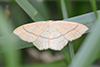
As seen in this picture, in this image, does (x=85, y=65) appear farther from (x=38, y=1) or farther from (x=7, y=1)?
(x=7, y=1)

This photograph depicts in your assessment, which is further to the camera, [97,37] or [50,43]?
[50,43]

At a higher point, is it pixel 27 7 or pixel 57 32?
pixel 27 7

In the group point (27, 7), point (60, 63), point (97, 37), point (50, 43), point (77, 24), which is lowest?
point (60, 63)

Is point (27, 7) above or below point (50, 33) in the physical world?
above

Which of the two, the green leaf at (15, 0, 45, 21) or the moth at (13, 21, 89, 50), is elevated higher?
the green leaf at (15, 0, 45, 21)

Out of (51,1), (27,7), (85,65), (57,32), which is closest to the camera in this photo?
(85,65)

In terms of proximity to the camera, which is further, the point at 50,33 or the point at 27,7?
the point at 50,33

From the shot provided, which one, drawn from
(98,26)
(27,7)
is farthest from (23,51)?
(98,26)

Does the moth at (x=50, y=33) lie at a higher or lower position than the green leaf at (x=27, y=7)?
lower
